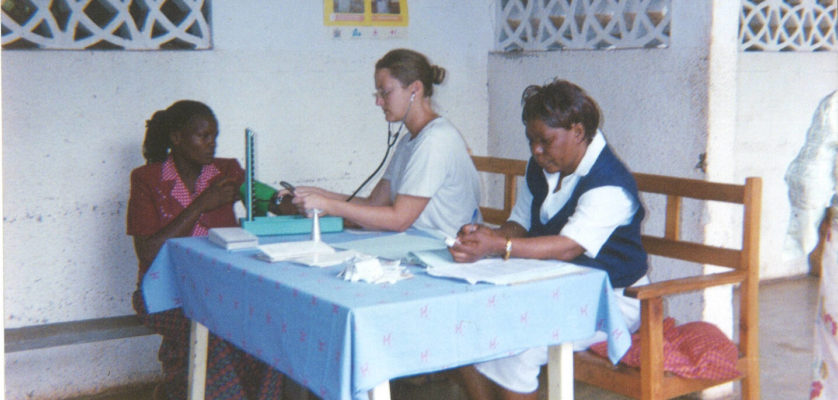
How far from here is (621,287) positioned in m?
2.69

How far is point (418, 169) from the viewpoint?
3.06m

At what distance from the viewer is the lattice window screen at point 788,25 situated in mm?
5289

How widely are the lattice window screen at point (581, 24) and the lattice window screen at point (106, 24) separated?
161 cm

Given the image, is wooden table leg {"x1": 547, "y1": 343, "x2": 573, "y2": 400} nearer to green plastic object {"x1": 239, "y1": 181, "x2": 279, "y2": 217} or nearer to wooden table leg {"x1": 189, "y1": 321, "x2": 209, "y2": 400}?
wooden table leg {"x1": 189, "y1": 321, "x2": 209, "y2": 400}

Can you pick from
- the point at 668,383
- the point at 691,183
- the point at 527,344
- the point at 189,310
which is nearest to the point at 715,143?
the point at 691,183

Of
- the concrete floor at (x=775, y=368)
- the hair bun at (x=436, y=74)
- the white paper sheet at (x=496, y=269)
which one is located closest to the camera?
the white paper sheet at (x=496, y=269)

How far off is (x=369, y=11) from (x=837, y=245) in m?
2.41

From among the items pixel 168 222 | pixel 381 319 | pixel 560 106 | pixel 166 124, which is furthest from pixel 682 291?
pixel 166 124

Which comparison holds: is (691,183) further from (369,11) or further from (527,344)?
(369,11)

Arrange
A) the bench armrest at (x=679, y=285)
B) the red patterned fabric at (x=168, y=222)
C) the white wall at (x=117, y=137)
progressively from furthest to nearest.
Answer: the white wall at (x=117, y=137) → the red patterned fabric at (x=168, y=222) → the bench armrest at (x=679, y=285)

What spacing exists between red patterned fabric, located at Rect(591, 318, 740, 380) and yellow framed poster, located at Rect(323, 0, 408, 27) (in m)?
2.16

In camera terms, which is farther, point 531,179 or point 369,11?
point 369,11

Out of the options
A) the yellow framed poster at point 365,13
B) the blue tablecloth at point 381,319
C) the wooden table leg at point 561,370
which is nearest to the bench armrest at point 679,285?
the blue tablecloth at point 381,319

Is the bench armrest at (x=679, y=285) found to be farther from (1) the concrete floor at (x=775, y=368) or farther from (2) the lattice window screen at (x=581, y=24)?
(2) the lattice window screen at (x=581, y=24)
